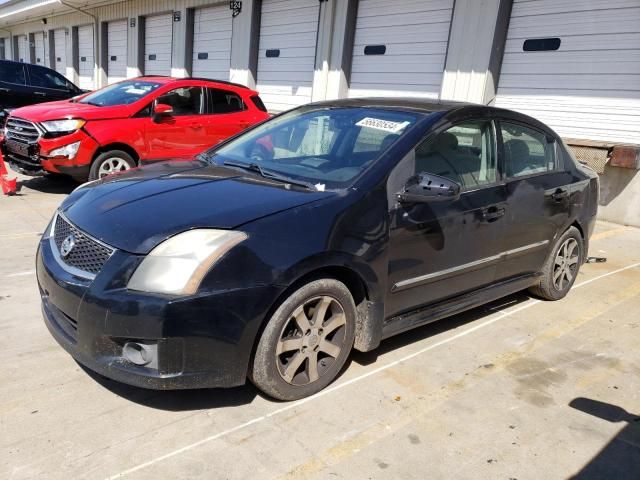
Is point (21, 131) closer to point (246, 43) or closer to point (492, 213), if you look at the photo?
point (492, 213)

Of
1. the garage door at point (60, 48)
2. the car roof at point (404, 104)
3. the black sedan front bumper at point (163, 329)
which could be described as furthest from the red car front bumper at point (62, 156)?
the garage door at point (60, 48)

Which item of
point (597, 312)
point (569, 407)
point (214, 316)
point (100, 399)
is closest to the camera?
point (214, 316)

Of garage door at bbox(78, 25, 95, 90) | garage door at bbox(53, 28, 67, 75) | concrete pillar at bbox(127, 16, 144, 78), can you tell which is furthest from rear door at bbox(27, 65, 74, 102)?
garage door at bbox(53, 28, 67, 75)

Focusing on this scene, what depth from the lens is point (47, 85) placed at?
11.3 meters

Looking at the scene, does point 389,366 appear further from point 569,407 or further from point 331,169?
point 331,169

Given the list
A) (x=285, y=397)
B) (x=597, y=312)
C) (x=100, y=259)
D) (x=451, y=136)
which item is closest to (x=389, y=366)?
(x=285, y=397)

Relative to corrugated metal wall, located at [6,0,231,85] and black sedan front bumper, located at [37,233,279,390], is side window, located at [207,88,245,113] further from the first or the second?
corrugated metal wall, located at [6,0,231,85]

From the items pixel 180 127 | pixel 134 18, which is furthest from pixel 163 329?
pixel 134 18

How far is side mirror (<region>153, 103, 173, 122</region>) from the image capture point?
7117 mm

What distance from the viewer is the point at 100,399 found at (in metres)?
2.71

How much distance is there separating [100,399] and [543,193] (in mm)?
3305

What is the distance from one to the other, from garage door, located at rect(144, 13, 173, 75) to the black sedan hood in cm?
1501

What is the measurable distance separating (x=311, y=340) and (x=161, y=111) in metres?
5.31

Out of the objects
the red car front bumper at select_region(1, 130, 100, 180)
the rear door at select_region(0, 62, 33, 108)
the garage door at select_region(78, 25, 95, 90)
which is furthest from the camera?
the garage door at select_region(78, 25, 95, 90)
